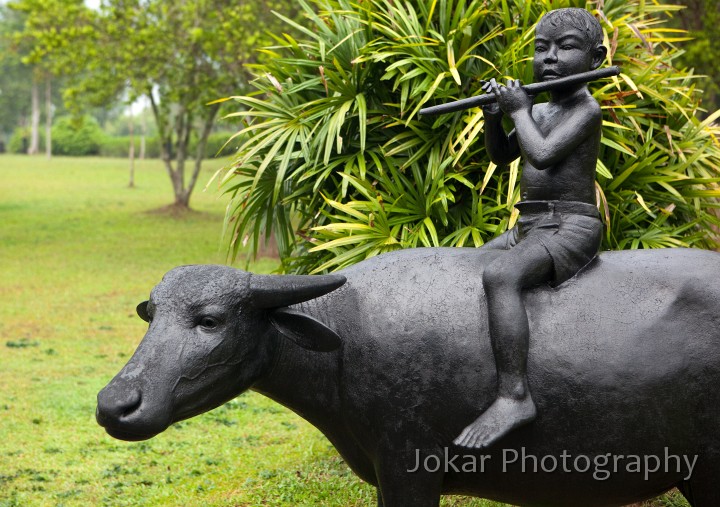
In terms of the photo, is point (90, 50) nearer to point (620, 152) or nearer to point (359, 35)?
point (359, 35)

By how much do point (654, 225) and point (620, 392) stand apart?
2472mm

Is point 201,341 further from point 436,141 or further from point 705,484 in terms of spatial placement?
point 436,141

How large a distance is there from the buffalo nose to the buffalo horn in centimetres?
52

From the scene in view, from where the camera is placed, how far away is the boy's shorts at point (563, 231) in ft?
10.0

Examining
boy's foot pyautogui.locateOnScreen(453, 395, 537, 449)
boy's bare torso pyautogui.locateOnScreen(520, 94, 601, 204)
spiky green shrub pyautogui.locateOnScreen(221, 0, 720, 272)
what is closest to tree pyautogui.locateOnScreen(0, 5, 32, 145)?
spiky green shrub pyautogui.locateOnScreen(221, 0, 720, 272)

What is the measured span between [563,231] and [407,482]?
1053 mm

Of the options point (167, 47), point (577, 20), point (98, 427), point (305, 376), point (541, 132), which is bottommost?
point (98, 427)

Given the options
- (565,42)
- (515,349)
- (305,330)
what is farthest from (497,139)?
(305,330)

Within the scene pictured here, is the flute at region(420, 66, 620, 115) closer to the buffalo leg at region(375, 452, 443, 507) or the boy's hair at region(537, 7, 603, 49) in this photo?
the boy's hair at region(537, 7, 603, 49)

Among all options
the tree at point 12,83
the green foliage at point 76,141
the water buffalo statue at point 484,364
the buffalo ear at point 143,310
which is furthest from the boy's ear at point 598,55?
the green foliage at point 76,141

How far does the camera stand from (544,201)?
3217mm

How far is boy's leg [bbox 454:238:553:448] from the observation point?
2.88 metres

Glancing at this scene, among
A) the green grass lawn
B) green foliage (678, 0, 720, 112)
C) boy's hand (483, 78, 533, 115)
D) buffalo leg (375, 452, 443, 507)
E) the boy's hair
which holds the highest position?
green foliage (678, 0, 720, 112)

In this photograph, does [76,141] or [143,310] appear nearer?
[143,310]
